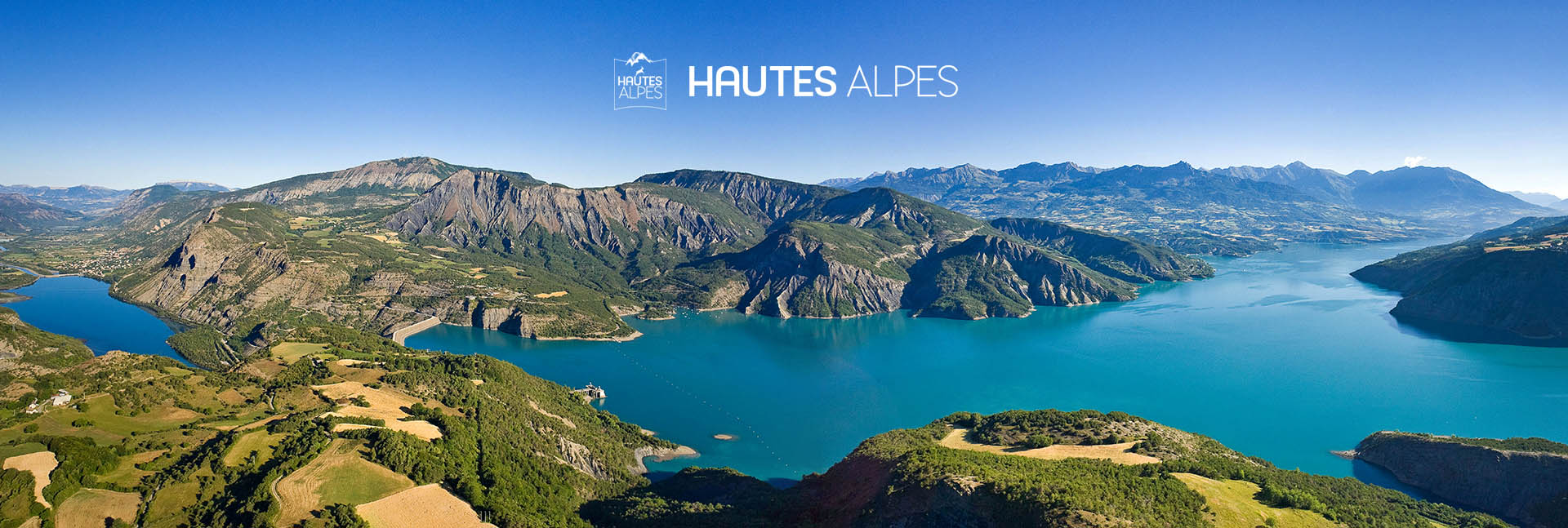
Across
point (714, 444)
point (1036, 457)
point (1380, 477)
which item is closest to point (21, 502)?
point (714, 444)

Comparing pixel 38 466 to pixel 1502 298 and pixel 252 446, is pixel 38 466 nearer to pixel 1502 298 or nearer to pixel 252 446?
pixel 252 446

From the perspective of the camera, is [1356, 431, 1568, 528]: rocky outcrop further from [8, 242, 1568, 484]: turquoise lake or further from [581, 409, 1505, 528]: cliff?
[581, 409, 1505, 528]: cliff

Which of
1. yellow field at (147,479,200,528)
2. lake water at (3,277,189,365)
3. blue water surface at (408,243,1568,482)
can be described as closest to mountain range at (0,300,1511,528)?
yellow field at (147,479,200,528)

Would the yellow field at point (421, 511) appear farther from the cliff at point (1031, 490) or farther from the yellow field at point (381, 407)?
the cliff at point (1031, 490)

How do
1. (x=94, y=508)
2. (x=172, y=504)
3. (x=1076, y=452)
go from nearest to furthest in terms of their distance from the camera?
(x=94, y=508), (x=172, y=504), (x=1076, y=452)

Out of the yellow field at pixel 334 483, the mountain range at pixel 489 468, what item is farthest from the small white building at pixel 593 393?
the yellow field at pixel 334 483

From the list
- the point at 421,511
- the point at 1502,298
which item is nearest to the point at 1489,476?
the point at 421,511
